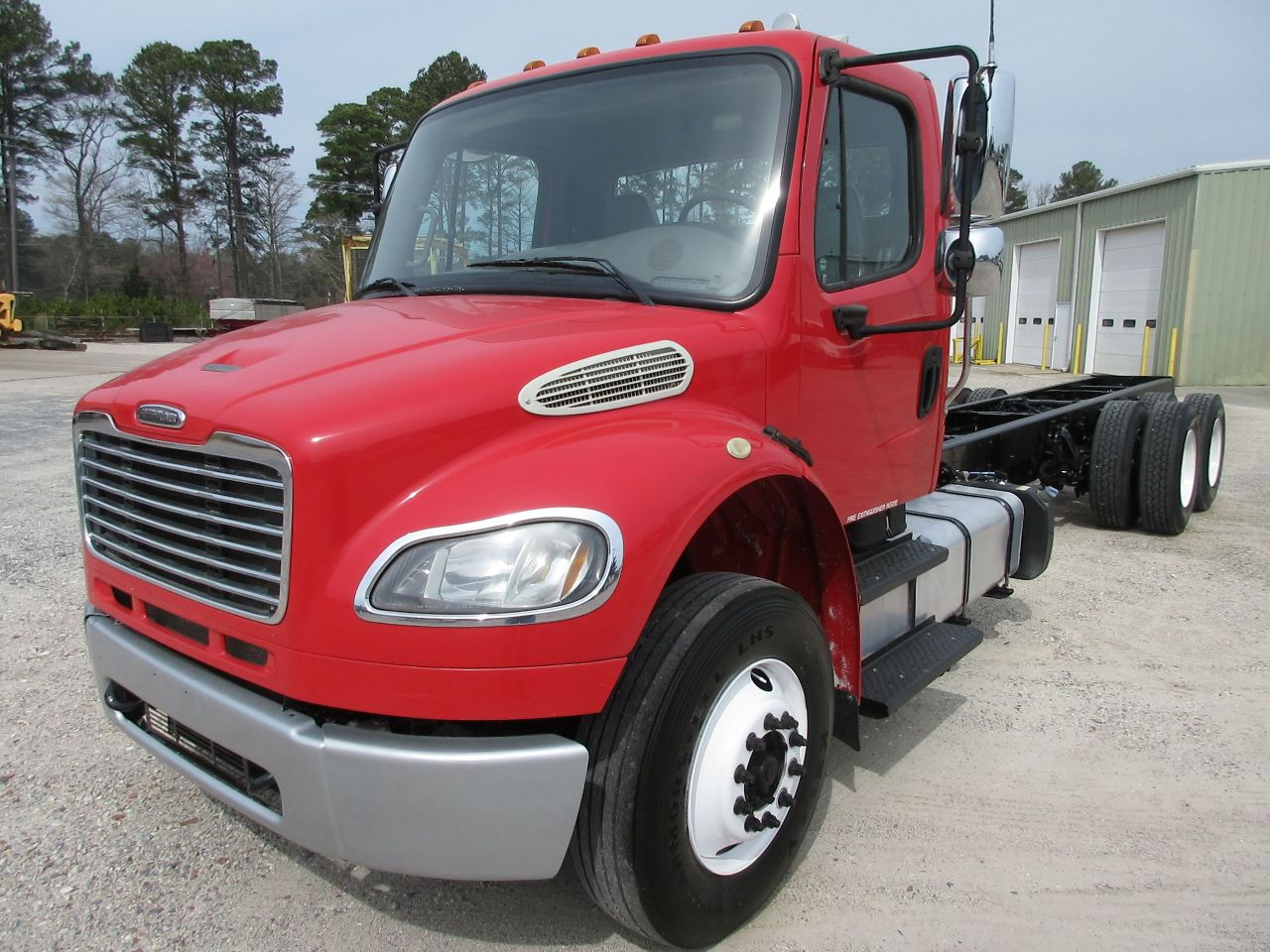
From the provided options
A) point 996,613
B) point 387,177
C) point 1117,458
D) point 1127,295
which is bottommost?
point 996,613

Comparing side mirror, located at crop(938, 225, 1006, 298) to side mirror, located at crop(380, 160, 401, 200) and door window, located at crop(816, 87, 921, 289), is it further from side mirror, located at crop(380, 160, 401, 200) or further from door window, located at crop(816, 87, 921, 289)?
side mirror, located at crop(380, 160, 401, 200)

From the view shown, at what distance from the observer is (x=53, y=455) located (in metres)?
9.94

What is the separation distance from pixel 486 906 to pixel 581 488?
1384mm

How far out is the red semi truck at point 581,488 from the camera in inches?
78.9

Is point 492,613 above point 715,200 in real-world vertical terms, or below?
below

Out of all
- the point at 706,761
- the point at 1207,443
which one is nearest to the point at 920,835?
the point at 706,761

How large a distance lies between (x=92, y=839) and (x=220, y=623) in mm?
1379

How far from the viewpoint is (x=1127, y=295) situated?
820 inches

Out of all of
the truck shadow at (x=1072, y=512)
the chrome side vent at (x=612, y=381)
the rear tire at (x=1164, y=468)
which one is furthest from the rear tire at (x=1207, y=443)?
the chrome side vent at (x=612, y=381)

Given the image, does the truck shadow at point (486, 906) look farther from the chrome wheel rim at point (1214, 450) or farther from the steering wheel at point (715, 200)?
the chrome wheel rim at point (1214, 450)

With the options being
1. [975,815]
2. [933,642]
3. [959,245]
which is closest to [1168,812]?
[975,815]

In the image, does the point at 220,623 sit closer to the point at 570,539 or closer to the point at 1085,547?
the point at 570,539

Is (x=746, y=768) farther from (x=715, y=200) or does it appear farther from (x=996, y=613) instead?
(x=996, y=613)

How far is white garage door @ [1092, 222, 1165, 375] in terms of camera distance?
19891 mm
